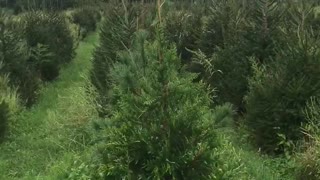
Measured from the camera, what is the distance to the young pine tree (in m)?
3.87

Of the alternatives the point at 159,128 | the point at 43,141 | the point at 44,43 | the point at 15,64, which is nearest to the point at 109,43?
the point at 15,64

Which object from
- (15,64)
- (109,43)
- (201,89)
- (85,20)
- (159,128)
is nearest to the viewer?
(159,128)

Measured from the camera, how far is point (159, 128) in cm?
395

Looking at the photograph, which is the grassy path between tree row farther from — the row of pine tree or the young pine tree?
the young pine tree

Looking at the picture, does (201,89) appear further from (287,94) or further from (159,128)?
(287,94)

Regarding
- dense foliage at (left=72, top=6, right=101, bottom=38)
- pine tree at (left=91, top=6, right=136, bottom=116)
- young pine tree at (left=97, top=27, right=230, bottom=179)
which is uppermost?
young pine tree at (left=97, top=27, right=230, bottom=179)

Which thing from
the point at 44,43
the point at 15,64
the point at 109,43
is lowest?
the point at 44,43

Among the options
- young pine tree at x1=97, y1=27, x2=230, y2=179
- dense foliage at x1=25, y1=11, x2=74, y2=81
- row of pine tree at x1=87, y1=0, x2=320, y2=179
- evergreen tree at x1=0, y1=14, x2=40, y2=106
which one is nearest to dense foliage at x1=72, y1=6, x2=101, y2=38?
dense foliage at x1=25, y1=11, x2=74, y2=81

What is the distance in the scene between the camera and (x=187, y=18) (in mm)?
15297

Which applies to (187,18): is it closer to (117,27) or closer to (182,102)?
(117,27)

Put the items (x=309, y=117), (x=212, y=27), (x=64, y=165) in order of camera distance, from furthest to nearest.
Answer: (x=212, y=27), (x=309, y=117), (x=64, y=165)

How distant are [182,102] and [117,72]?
0.60 meters

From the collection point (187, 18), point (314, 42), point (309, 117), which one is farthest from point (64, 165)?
point (187, 18)

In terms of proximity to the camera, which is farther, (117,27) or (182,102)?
(117,27)
